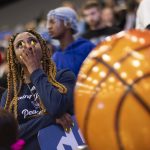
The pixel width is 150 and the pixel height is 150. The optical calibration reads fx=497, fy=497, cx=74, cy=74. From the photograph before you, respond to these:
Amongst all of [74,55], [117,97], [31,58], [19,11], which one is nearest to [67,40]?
[74,55]

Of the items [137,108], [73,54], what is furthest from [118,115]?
[73,54]

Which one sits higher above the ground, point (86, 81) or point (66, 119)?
point (86, 81)

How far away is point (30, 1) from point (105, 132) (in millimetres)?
13226

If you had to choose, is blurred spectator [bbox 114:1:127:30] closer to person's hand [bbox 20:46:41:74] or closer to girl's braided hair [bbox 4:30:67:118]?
girl's braided hair [bbox 4:30:67:118]

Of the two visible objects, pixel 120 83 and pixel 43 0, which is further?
pixel 43 0

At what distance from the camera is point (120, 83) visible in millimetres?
1338

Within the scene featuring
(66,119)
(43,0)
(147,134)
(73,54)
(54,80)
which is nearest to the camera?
(147,134)

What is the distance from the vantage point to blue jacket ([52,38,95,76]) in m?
4.21

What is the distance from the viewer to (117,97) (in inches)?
52.5

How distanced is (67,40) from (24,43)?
1.71 metres

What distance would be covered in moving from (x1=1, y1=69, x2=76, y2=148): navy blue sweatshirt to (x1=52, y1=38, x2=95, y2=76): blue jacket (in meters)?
1.37

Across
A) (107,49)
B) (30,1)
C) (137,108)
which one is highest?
(107,49)

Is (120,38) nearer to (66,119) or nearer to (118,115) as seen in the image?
(118,115)

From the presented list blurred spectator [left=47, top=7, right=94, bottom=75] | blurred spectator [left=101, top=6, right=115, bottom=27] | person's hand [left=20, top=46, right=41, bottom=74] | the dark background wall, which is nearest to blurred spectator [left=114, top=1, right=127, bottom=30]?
blurred spectator [left=101, top=6, right=115, bottom=27]
